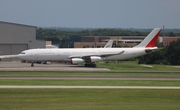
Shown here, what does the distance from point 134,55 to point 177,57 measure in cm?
1496

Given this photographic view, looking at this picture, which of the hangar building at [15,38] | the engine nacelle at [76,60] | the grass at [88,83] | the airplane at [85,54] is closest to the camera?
the grass at [88,83]

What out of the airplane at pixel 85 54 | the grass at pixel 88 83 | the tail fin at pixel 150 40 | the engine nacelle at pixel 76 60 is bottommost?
the grass at pixel 88 83

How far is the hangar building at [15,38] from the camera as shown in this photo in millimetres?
85938

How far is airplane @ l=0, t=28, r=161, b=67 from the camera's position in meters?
63.4

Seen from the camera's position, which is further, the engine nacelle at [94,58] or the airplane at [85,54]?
the airplane at [85,54]

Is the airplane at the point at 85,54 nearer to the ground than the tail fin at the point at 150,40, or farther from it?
nearer to the ground
